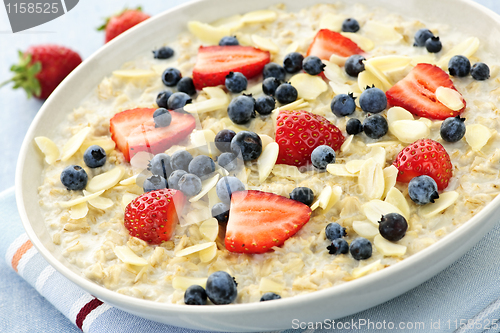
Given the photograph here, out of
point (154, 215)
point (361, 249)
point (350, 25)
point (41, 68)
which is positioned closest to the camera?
point (361, 249)

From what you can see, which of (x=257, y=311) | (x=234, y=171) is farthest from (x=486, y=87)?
(x=257, y=311)

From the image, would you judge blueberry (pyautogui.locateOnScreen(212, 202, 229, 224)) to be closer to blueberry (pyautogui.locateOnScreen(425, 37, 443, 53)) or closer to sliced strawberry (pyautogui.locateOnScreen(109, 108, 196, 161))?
sliced strawberry (pyautogui.locateOnScreen(109, 108, 196, 161))

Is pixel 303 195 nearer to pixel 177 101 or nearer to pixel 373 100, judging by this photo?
pixel 373 100

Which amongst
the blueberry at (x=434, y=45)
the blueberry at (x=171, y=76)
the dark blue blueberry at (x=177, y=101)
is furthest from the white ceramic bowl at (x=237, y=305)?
the dark blue blueberry at (x=177, y=101)

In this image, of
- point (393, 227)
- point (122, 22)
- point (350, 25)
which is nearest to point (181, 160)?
point (393, 227)

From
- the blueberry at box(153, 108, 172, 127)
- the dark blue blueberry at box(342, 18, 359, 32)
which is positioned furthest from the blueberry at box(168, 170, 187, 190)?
the dark blue blueberry at box(342, 18, 359, 32)

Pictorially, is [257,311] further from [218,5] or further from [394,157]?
[218,5]
